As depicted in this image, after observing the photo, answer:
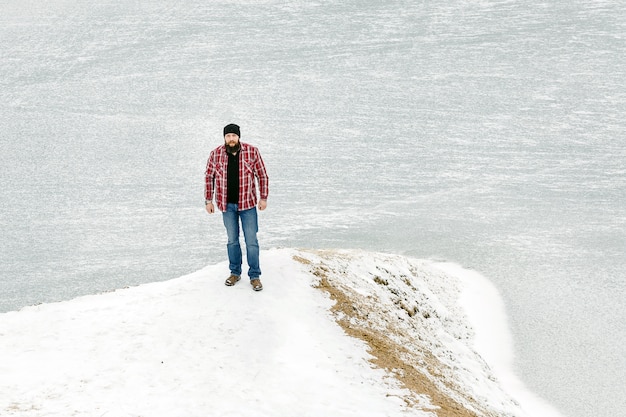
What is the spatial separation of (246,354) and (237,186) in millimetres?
1794

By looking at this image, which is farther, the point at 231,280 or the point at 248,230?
the point at 231,280

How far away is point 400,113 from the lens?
818 inches

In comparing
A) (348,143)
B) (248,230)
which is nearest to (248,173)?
(248,230)

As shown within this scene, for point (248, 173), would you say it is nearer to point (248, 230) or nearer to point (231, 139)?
point (231, 139)

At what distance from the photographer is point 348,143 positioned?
19.4m

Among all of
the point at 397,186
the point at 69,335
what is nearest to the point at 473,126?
the point at 397,186

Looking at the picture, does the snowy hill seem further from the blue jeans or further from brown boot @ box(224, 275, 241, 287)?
Answer: the blue jeans

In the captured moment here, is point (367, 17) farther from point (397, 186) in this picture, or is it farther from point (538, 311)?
point (538, 311)

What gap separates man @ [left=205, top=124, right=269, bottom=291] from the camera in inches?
351

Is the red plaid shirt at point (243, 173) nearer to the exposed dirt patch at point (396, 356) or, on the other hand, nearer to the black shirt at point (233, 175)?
the black shirt at point (233, 175)

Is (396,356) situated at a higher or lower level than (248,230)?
lower

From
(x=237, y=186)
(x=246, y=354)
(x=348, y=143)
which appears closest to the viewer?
(x=246, y=354)

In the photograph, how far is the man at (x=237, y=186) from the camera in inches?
351

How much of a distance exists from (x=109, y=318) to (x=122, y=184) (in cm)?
921
